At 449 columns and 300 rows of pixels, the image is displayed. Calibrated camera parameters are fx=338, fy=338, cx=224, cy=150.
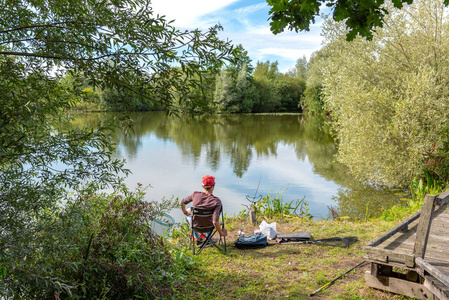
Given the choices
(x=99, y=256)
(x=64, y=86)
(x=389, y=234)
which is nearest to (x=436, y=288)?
(x=389, y=234)

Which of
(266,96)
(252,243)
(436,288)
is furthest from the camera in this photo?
(266,96)

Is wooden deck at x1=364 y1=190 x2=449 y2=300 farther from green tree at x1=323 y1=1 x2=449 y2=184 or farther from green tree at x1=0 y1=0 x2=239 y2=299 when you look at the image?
green tree at x1=323 y1=1 x2=449 y2=184

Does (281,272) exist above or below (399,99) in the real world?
below

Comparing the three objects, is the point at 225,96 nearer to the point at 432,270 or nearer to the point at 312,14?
the point at 312,14

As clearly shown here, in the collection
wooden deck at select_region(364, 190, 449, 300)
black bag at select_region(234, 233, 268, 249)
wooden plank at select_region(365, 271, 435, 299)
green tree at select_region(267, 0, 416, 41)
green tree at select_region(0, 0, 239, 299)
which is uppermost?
green tree at select_region(267, 0, 416, 41)

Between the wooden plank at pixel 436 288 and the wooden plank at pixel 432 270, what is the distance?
6 centimetres

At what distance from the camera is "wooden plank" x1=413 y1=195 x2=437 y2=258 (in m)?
3.74

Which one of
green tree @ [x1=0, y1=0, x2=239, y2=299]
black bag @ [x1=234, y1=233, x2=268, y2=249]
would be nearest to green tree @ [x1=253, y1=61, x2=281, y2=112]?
black bag @ [x1=234, y1=233, x2=268, y2=249]

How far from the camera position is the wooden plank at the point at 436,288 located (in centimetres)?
325

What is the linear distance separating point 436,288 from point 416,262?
0.42 m

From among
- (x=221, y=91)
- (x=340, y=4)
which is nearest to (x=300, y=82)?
(x=221, y=91)

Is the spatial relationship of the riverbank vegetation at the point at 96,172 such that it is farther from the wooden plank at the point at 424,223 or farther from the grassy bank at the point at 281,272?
the wooden plank at the point at 424,223

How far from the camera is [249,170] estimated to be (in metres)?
14.2

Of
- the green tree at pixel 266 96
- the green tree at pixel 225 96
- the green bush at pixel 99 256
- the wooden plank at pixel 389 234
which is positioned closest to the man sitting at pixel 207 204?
the green bush at pixel 99 256
